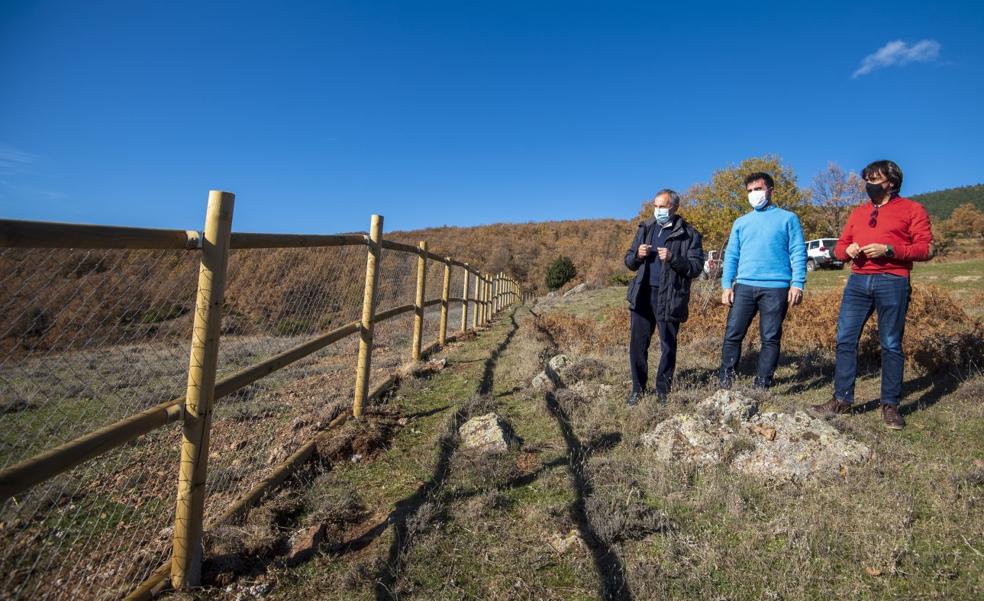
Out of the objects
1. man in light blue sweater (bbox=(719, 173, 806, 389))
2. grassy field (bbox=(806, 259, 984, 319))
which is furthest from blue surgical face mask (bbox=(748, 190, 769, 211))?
grassy field (bbox=(806, 259, 984, 319))

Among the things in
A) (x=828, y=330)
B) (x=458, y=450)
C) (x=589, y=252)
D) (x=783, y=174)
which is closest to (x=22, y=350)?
(x=458, y=450)

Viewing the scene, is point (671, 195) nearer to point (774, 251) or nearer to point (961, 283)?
point (774, 251)

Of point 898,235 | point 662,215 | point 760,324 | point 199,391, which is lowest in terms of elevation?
point 199,391

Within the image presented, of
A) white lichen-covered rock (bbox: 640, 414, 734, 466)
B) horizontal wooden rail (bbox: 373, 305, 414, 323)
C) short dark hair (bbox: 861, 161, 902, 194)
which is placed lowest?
white lichen-covered rock (bbox: 640, 414, 734, 466)

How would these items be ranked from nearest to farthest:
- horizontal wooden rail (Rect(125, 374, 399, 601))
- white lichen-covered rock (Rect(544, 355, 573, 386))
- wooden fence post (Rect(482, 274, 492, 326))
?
horizontal wooden rail (Rect(125, 374, 399, 601)) < white lichen-covered rock (Rect(544, 355, 573, 386)) < wooden fence post (Rect(482, 274, 492, 326))

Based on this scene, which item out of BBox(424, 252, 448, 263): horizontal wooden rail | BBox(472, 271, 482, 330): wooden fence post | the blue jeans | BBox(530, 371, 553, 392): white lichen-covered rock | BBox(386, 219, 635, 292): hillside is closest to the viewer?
the blue jeans

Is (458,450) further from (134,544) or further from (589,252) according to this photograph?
(589,252)

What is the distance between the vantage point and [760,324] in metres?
4.09

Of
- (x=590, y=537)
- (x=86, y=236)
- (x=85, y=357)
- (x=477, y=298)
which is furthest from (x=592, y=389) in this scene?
(x=477, y=298)

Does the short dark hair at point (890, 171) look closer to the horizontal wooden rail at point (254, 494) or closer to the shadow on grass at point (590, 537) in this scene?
the shadow on grass at point (590, 537)

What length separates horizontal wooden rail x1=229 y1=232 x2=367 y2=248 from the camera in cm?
222

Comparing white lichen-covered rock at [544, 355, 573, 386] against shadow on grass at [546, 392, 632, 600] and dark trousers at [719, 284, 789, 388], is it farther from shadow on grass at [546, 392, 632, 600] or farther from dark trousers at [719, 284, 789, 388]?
dark trousers at [719, 284, 789, 388]

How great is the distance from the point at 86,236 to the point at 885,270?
4.46 meters

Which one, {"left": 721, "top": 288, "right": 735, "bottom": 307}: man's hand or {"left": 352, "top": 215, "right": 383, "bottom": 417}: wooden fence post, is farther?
{"left": 721, "top": 288, "right": 735, "bottom": 307}: man's hand
